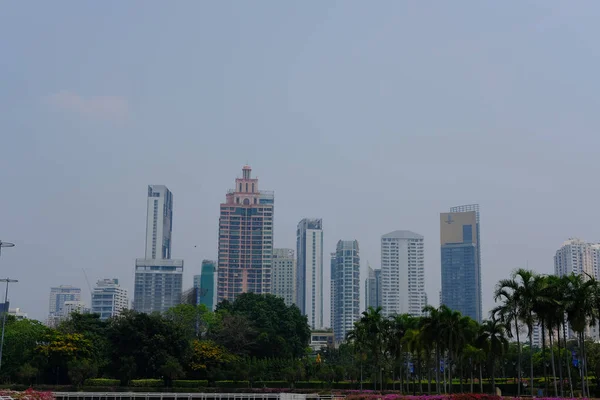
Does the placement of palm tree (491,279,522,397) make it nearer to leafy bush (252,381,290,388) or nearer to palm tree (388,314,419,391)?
palm tree (388,314,419,391)

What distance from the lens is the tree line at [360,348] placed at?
162 feet

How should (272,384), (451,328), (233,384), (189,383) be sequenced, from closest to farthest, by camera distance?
(451,328) → (189,383) → (233,384) → (272,384)

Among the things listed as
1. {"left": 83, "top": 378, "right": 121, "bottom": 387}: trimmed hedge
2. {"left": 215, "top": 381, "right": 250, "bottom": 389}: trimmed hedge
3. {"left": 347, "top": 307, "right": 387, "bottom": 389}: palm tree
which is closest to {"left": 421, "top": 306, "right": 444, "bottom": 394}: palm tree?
{"left": 347, "top": 307, "right": 387, "bottom": 389}: palm tree

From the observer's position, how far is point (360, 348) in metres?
74.2

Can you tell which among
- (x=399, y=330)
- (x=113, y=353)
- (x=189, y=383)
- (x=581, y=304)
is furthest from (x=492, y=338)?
(x=113, y=353)

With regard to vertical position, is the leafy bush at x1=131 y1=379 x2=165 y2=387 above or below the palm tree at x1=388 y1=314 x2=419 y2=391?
below

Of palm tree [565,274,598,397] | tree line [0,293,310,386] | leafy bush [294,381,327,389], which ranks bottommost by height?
leafy bush [294,381,327,389]

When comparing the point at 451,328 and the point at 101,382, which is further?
the point at 101,382

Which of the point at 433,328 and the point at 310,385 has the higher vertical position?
the point at 433,328

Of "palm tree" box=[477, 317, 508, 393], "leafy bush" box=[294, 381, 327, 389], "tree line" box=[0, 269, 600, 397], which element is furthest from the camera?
"leafy bush" box=[294, 381, 327, 389]

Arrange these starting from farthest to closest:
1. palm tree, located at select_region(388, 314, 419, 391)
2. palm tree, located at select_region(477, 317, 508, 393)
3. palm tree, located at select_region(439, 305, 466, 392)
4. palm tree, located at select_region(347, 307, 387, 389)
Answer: palm tree, located at select_region(347, 307, 387, 389) → palm tree, located at select_region(388, 314, 419, 391) → palm tree, located at select_region(477, 317, 508, 393) → palm tree, located at select_region(439, 305, 466, 392)

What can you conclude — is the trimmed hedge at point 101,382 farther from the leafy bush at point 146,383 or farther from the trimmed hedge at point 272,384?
the trimmed hedge at point 272,384

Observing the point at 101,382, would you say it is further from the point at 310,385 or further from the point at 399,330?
the point at 399,330

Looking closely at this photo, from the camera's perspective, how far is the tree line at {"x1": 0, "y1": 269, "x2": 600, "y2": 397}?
162 ft
